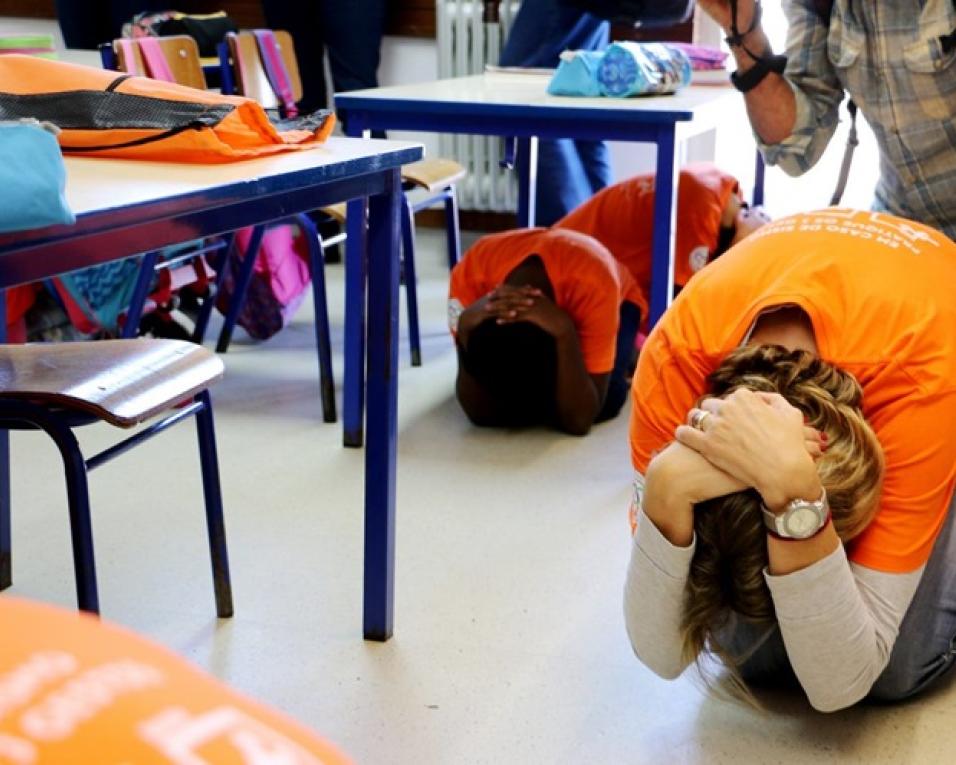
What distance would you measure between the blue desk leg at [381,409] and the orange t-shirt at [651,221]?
4.23 feet

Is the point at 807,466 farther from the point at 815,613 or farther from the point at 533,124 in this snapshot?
the point at 533,124

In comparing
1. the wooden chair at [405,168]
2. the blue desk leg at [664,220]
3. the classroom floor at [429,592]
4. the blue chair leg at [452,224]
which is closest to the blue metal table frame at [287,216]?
the classroom floor at [429,592]

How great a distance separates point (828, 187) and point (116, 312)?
98.9 inches

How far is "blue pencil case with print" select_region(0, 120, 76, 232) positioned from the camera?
0.91 meters

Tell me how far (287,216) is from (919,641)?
0.89 meters

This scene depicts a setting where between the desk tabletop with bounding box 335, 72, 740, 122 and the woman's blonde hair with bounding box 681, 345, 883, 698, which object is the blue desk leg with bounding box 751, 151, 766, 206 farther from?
the woman's blonde hair with bounding box 681, 345, 883, 698

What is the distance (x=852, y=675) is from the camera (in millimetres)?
1362

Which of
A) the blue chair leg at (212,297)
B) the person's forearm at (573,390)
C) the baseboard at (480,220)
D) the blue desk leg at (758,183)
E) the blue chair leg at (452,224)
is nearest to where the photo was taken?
the person's forearm at (573,390)

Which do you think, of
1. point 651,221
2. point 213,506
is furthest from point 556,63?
point 213,506

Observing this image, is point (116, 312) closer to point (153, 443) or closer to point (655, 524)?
point (153, 443)

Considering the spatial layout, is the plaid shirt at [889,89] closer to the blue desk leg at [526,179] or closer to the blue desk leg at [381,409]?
the blue desk leg at [381,409]

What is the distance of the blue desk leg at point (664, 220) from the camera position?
237 cm

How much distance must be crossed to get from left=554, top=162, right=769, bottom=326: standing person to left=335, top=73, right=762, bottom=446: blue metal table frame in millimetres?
357

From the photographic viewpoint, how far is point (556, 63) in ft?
12.8
